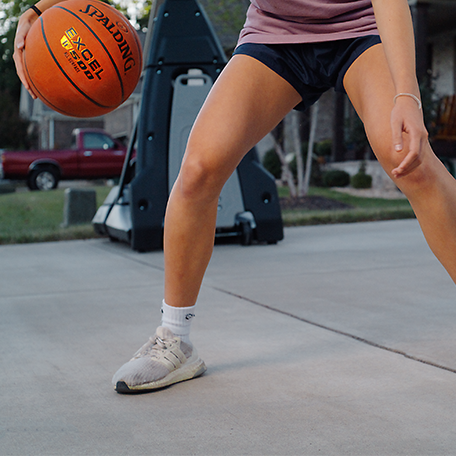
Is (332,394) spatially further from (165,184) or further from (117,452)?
(165,184)

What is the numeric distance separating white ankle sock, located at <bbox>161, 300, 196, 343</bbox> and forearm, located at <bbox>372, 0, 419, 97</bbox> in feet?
3.52

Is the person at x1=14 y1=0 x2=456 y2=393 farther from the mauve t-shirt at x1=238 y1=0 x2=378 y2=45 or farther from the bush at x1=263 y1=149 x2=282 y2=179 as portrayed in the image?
the bush at x1=263 y1=149 x2=282 y2=179

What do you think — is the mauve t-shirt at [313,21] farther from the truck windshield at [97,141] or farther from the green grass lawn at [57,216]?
the truck windshield at [97,141]

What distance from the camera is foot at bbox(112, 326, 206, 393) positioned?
2.21 metres

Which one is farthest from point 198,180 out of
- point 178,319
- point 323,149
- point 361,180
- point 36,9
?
point 323,149

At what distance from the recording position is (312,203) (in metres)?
11.7

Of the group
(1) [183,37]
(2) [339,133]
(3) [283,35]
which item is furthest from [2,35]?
(3) [283,35]

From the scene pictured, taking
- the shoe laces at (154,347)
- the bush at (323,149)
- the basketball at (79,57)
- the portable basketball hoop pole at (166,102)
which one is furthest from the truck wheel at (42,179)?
the shoe laces at (154,347)

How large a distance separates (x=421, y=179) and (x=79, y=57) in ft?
5.10

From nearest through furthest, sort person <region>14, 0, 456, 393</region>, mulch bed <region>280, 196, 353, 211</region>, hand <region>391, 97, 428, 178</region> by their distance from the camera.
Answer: hand <region>391, 97, 428, 178</region>, person <region>14, 0, 456, 393</region>, mulch bed <region>280, 196, 353, 211</region>

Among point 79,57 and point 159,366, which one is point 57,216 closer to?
point 79,57

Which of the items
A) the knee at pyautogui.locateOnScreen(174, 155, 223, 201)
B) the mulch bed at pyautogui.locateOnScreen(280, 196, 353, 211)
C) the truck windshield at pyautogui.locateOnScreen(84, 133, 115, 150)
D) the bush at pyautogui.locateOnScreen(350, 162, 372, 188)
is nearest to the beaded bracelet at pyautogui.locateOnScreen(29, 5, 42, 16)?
the knee at pyautogui.locateOnScreen(174, 155, 223, 201)

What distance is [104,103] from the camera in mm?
2773

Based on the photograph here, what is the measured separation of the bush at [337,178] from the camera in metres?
15.6
